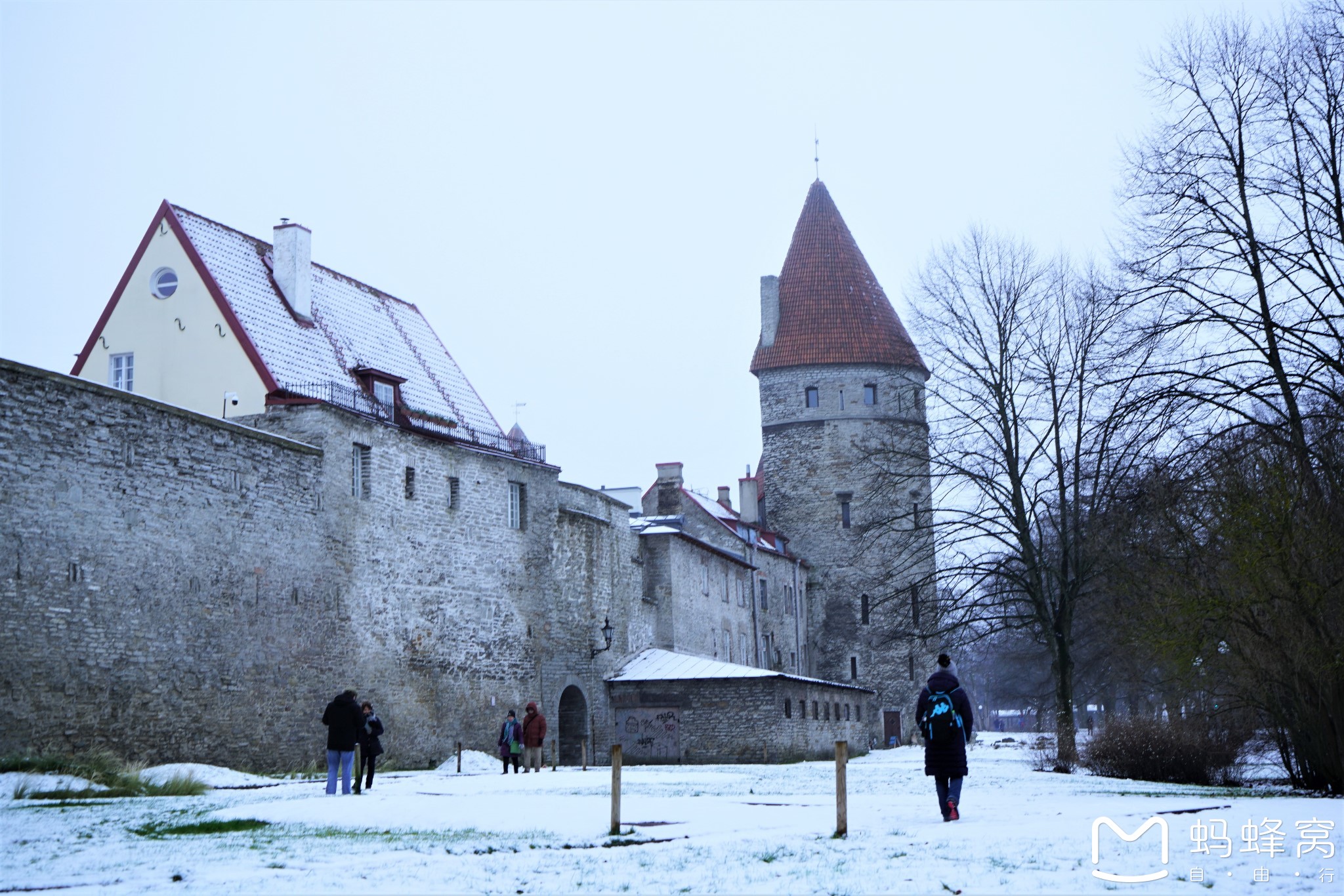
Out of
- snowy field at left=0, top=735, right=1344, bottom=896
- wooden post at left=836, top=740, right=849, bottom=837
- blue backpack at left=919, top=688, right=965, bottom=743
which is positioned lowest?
snowy field at left=0, top=735, right=1344, bottom=896

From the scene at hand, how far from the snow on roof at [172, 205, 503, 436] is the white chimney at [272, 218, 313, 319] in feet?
0.83

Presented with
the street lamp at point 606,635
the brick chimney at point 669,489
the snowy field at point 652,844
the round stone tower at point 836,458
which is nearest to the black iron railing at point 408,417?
the street lamp at point 606,635

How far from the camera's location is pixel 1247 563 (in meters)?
16.2

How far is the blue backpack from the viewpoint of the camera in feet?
41.2

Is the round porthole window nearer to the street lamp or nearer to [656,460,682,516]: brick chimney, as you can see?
the street lamp

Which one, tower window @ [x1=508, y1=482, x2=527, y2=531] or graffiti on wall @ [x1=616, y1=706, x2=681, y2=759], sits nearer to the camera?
tower window @ [x1=508, y1=482, x2=527, y2=531]

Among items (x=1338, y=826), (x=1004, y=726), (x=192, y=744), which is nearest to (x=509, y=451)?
(x=192, y=744)

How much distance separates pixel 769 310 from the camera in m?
57.2

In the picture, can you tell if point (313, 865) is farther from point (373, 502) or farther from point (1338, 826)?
point (373, 502)

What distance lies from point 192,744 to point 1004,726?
109 meters

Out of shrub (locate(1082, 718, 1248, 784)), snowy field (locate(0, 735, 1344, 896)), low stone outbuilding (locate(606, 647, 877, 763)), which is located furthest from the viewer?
low stone outbuilding (locate(606, 647, 877, 763))

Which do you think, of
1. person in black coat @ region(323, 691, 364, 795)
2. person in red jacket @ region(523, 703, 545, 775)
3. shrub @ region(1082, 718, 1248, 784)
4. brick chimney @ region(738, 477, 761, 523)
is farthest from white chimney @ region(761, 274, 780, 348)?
person in black coat @ region(323, 691, 364, 795)

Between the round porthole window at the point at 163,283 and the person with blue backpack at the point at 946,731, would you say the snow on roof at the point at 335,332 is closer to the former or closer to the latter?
the round porthole window at the point at 163,283

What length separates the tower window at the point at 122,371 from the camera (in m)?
29.9
